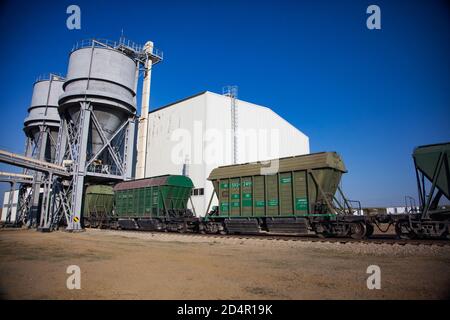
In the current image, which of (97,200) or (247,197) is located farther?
(97,200)

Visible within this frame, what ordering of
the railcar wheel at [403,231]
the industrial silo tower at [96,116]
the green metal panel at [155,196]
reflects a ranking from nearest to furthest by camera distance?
1. the railcar wheel at [403,231]
2. the green metal panel at [155,196]
3. the industrial silo tower at [96,116]

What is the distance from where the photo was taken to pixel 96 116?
29.7 meters

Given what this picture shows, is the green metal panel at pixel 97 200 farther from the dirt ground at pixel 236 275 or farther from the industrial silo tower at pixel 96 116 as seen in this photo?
the dirt ground at pixel 236 275

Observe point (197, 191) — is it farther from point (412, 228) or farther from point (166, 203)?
point (412, 228)

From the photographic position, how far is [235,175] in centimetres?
1830

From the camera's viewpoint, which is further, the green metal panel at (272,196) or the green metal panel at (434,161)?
the green metal panel at (272,196)

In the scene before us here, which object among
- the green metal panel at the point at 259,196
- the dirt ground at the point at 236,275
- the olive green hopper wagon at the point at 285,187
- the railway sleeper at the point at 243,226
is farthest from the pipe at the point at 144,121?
the dirt ground at the point at 236,275

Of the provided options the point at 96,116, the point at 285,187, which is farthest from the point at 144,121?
the point at 285,187

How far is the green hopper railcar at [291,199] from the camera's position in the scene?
48.0ft

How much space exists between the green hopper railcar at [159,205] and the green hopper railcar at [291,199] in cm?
440

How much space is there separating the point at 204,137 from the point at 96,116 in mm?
11436

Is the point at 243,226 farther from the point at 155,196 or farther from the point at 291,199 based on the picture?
the point at 155,196
